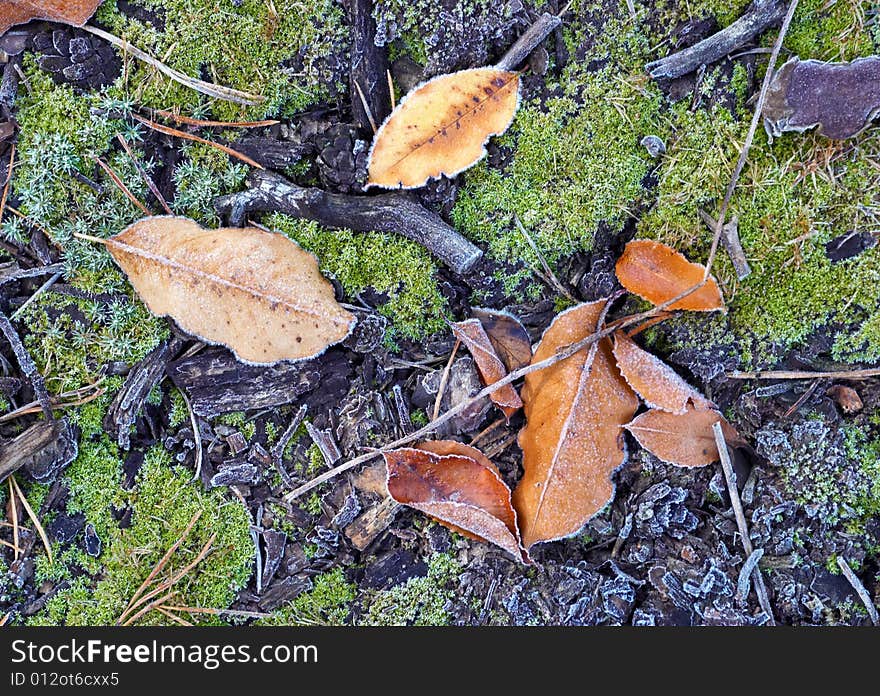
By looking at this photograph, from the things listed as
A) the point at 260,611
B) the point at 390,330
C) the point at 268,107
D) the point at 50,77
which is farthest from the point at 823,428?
the point at 50,77

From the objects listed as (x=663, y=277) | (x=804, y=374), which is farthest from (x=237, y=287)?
(x=804, y=374)

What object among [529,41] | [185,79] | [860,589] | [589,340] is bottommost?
[860,589]


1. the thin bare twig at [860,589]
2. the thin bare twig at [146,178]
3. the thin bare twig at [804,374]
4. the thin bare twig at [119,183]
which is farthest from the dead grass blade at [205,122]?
the thin bare twig at [860,589]

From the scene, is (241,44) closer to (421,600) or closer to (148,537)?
(148,537)

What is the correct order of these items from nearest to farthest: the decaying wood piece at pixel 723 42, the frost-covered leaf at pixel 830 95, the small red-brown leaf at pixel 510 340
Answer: the frost-covered leaf at pixel 830 95
the decaying wood piece at pixel 723 42
the small red-brown leaf at pixel 510 340

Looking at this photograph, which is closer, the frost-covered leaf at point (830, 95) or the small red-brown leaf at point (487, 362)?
the frost-covered leaf at point (830, 95)

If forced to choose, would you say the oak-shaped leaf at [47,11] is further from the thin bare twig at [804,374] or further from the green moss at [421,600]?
the thin bare twig at [804,374]

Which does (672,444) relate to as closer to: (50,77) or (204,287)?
(204,287)
